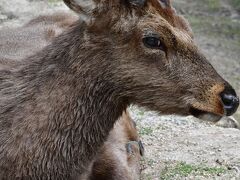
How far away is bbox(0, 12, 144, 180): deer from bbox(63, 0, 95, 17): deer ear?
3.15ft

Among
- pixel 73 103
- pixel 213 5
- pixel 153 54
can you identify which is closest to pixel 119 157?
pixel 73 103

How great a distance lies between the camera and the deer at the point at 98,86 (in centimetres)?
534

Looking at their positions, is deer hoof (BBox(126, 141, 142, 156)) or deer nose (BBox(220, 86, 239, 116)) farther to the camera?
deer hoof (BBox(126, 141, 142, 156))

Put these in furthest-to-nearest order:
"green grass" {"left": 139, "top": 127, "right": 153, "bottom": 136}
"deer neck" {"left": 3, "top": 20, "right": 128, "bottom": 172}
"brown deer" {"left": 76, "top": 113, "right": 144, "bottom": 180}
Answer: "green grass" {"left": 139, "top": 127, "right": 153, "bottom": 136} < "brown deer" {"left": 76, "top": 113, "right": 144, "bottom": 180} < "deer neck" {"left": 3, "top": 20, "right": 128, "bottom": 172}

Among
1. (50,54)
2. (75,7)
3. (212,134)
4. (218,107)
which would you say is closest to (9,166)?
(50,54)

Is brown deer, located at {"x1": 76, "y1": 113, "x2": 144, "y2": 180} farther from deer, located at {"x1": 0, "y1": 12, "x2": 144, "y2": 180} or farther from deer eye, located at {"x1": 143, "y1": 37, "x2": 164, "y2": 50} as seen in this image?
deer eye, located at {"x1": 143, "y1": 37, "x2": 164, "y2": 50}

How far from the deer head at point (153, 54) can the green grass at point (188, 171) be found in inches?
86.5

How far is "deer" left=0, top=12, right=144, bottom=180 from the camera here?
21.7ft

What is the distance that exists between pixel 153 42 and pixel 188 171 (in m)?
2.64

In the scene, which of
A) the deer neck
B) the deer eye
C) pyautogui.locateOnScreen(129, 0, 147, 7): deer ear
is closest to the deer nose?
the deer eye

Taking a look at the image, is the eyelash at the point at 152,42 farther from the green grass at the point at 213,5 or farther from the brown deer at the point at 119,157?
the green grass at the point at 213,5

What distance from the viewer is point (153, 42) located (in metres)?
5.31

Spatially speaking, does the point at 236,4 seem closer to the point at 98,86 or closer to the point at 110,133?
the point at 110,133

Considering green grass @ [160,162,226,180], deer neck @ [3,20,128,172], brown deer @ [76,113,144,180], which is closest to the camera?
deer neck @ [3,20,128,172]
